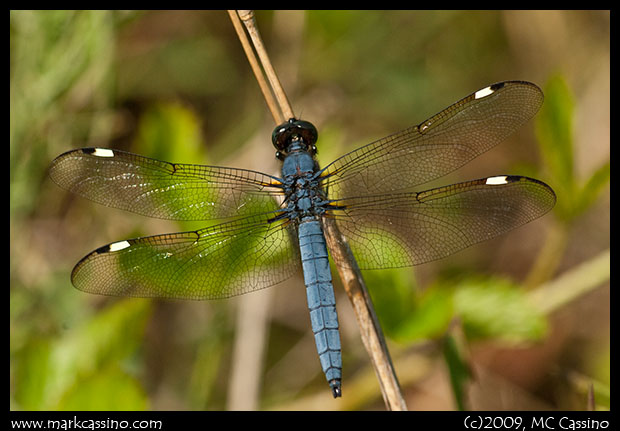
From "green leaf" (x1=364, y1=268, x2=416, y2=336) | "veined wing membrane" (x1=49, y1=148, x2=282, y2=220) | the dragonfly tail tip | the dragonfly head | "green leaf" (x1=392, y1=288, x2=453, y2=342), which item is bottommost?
the dragonfly tail tip

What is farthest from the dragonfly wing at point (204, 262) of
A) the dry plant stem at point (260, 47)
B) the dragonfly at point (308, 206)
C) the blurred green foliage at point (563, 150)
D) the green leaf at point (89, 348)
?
the blurred green foliage at point (563, 150)

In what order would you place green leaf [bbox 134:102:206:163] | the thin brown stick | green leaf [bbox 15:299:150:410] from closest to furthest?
the thin brown stick
green leaf [bbox 15:299:150:410]
green leaf [bbox 134:102:206:163]

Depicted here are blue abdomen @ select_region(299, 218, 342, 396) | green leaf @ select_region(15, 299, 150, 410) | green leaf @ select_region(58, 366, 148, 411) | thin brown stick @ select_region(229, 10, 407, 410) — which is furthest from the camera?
blue abdomen @ select_region(299, 218, 342, 396)

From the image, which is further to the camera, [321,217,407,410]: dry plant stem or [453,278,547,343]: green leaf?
[453,278,547,343]: green leaf

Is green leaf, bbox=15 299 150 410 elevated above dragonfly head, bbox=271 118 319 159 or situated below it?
below

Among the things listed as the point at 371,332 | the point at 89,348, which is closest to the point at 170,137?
the point at 89,348

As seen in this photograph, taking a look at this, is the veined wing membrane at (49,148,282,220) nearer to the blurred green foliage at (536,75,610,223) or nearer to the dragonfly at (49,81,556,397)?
the dragonfly at (49,81,556,397)

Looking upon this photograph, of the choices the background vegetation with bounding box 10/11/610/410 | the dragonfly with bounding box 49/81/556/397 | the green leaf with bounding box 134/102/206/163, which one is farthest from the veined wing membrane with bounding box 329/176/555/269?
the green leaf with bounding box 134/102/206/163
